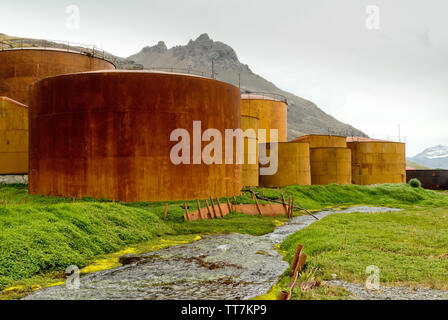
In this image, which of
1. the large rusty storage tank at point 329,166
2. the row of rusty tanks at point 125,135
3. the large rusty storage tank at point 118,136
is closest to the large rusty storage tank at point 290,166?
the large rusty storage tank at point 329,166

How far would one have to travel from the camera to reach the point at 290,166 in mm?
33938

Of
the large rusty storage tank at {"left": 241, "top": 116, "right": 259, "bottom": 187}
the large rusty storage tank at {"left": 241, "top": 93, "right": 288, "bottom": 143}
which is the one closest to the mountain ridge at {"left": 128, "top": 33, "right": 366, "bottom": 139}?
the large rusty storage tank at {"left": 241, "top": 93, "right": 288, "bottom": 143}

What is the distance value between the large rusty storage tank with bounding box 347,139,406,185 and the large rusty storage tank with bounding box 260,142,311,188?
1344 centimetres

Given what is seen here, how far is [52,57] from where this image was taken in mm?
29125

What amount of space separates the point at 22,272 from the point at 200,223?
29.3 ft

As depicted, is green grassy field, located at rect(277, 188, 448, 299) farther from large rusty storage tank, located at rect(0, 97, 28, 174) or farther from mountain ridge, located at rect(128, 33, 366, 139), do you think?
mountain ridge, located at rect(128, 33, 366, 139)

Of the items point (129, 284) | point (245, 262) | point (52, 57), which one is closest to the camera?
point (129, 284)

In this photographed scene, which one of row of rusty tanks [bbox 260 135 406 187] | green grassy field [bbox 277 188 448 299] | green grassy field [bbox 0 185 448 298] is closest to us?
green grassy field [bbox 277 188 448 299]

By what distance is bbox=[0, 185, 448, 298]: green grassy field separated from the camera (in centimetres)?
995

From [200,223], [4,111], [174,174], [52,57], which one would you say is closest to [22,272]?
[200,223]

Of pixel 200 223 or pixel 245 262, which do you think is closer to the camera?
pixel 245 262

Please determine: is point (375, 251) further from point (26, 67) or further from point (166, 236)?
point (26, 67)
